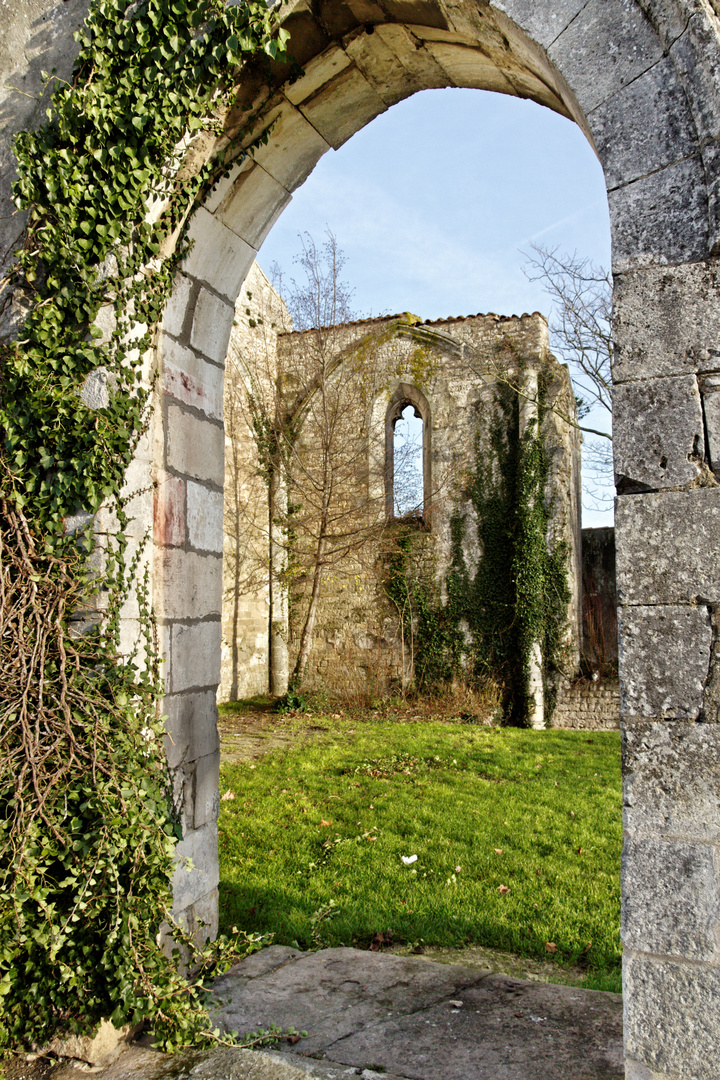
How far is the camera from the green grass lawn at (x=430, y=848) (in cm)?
361

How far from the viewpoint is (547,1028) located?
2.38 m

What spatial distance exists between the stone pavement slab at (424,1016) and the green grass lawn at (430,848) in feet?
1.84

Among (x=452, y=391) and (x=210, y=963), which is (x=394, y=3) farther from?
(x=452, y=391)

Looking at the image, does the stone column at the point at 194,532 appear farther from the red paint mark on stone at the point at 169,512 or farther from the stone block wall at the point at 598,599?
the stone block wall at the point at 598,599

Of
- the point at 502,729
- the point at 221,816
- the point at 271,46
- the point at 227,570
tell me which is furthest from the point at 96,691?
the point at 227,570

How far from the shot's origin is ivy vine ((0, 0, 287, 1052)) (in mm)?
2324

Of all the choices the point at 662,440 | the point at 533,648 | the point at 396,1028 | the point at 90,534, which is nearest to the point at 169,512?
the point at 90,534

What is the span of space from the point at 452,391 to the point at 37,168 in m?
9.93

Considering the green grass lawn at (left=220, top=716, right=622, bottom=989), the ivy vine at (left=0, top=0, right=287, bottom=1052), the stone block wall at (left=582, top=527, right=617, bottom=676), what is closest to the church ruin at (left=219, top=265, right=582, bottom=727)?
the stone block wall at (left=582, top=527, right=617, bottom=676)

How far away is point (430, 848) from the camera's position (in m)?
4.82

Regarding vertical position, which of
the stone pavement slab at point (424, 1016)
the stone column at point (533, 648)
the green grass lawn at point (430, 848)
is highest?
the stone column at point (533, 648)

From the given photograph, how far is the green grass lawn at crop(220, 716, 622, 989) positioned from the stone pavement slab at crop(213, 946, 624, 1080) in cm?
56

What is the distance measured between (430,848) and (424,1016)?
7.74 feet

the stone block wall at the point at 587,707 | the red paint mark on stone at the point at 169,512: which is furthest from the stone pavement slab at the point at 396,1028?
the stone block wall at the point at 587,707
